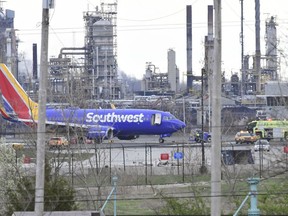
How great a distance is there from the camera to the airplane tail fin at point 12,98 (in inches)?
2736

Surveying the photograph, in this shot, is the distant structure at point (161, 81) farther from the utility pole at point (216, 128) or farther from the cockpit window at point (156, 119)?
the utility pole at point (216, 128)

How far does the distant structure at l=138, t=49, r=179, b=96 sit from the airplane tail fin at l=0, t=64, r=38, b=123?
57783 mm

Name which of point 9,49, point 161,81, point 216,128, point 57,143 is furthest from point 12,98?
point 161,81

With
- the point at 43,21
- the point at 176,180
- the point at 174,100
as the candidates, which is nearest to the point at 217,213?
the point at 43,21

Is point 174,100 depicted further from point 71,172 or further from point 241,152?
point 71,172

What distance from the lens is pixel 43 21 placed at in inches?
763

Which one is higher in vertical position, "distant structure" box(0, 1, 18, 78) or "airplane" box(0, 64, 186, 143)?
"distant structure" box(0, 1, 18, 78)

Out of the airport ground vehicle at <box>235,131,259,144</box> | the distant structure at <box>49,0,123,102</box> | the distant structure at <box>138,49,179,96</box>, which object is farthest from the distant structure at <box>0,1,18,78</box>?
the airport ground vehicle at <box>235,131,259,144</box>

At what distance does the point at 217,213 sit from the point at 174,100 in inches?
3691

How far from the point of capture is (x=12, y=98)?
71.9m

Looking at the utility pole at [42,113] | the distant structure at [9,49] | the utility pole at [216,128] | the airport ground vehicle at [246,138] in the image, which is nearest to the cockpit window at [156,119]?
the airport ground vehicle at [246,138]

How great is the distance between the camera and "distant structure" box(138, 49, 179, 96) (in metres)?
130

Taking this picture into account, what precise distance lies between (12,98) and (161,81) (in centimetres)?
6520

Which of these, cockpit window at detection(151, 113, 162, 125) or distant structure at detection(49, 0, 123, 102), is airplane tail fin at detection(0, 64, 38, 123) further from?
distant structure at detection(49, 0, 123, 102)
